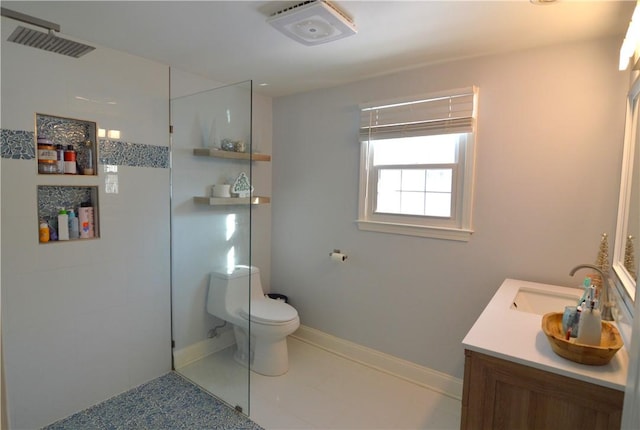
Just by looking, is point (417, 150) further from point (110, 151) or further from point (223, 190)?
point (110, 151)

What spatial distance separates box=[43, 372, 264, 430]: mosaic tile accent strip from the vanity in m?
1.41

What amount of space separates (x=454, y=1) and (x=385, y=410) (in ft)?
7.84

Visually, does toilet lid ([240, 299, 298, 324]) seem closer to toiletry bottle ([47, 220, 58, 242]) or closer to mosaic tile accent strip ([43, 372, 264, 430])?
mosaic tile accent strip ([43, 372, 264, 430])

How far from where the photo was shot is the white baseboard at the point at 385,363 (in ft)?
8.20

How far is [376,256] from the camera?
9.20 feet

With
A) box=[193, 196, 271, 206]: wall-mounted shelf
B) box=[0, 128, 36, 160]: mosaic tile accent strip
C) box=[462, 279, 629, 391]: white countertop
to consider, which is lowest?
box=[462, 279, 629, 391]: white countertop

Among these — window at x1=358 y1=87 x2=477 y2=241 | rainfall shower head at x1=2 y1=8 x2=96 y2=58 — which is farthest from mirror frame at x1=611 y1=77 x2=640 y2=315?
rainfall shower head at x1=2 y1=8 x2=96 y2=58

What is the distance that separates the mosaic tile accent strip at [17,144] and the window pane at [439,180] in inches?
97.0

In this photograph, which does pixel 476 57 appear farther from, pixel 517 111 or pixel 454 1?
pixel 454 1

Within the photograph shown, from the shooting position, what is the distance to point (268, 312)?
107 inches

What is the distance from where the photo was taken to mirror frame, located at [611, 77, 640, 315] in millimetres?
1627

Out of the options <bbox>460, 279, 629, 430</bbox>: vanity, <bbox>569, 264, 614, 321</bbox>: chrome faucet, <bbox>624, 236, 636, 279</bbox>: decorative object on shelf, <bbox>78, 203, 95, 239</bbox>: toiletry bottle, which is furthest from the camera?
<bbox>78, 203, 95, 239</bbox>: toiletry bottle

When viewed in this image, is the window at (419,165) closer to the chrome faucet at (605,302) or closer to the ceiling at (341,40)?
the ceiling at (341,40)

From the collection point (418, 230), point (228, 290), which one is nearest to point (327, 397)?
point (228, 290)
